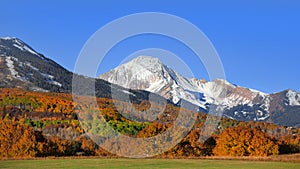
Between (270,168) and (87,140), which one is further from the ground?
(87,140)

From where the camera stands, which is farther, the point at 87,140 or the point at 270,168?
the point at 87,140

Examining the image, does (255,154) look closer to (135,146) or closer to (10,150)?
(135,146)

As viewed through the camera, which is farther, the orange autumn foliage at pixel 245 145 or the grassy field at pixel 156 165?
the orange autumn foliage at pixel 245 145

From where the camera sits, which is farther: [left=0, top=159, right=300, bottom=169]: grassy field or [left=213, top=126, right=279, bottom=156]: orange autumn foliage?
[left=213, top=126, right=279, bottom=156]: orange autumn foliage

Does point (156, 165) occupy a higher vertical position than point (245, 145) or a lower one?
lower

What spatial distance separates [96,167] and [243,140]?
5314 centimetres

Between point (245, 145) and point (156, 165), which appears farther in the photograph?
point (245, 145)

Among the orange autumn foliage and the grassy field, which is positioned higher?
the orange autumn foliage

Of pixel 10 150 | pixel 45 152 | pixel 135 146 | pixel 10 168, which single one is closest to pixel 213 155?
pixel 135 146

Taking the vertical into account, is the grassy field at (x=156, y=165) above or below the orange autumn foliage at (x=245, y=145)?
below

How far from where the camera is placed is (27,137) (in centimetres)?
11331

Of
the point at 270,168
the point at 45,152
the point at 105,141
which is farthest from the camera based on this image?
the point at 105,141

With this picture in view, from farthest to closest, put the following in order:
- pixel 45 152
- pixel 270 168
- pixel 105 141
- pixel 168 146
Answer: pixel 105 141, pixel 168 146, pixel 45 152, pixel 270 168

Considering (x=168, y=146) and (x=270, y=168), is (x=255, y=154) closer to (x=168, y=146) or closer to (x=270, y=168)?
(x=168, y=146)
